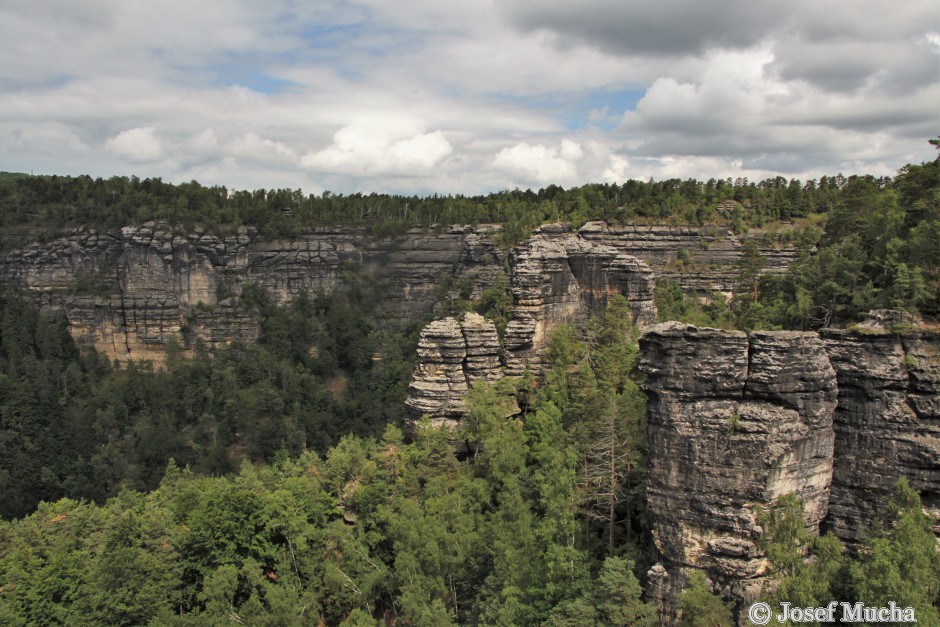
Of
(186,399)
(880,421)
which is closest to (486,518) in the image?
(880,421)

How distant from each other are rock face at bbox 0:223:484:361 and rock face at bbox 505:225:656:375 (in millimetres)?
44404

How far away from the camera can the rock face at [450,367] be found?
4516cm

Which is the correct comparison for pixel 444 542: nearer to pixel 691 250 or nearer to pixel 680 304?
pixel 680 304

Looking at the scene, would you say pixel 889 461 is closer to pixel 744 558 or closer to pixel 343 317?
pixel 744 558

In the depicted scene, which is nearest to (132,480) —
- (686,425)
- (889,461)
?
(686,425)

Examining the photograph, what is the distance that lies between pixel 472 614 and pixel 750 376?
16512 millimetres

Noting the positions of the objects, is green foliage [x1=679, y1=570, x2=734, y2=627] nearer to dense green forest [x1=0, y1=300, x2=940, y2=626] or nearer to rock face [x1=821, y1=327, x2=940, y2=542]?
dense green forest [x1=0, y1=300, x2=940, y2=626]

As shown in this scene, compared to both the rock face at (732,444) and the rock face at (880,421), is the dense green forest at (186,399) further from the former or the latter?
the rock face at (880,421)

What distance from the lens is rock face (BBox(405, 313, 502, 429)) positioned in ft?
148

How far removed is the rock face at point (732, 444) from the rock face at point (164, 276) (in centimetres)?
7282

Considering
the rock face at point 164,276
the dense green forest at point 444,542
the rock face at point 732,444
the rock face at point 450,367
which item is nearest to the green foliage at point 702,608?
the dense green forest at point 444,542

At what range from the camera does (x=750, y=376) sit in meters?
23.0

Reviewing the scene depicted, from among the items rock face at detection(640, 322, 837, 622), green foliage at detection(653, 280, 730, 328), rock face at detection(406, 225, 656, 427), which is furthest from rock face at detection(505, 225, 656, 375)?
rock face at detection(640, 322, 837, 622)

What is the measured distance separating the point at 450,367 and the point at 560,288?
1127cm
